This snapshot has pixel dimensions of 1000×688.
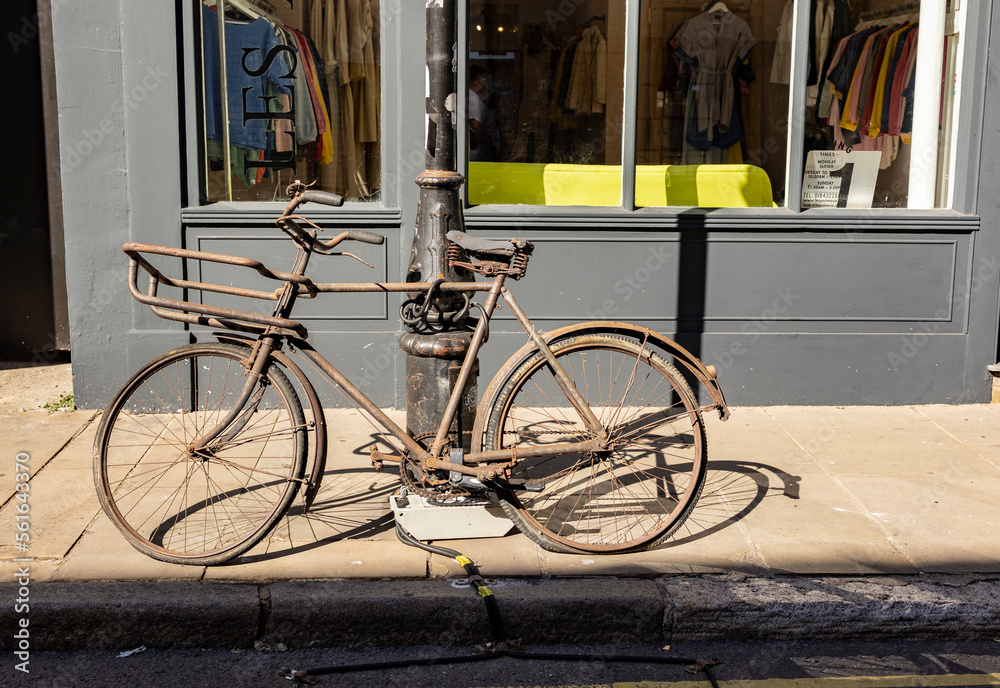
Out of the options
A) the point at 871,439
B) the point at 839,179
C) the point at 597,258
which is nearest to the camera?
the point at 871,439

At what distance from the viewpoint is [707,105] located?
21.7 feet

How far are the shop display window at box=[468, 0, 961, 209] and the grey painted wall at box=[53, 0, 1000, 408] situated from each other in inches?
11.3

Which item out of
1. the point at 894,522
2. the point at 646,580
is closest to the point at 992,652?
the point at 894,522

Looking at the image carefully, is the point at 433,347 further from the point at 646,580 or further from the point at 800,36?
the point at 800,36

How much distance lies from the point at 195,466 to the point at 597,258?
9.79 ft

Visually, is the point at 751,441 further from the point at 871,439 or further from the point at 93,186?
the point at 93,186

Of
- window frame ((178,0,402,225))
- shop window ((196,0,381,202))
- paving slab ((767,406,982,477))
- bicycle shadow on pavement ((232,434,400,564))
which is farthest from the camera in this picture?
shop window ((196,0,381,202))

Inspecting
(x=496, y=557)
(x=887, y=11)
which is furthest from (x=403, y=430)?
(x=887, y=11)

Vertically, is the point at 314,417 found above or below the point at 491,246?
below

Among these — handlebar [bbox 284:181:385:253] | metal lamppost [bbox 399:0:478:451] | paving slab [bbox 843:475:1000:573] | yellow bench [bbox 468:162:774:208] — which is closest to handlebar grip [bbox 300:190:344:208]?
handlebar [bbox 284:181:385:253]

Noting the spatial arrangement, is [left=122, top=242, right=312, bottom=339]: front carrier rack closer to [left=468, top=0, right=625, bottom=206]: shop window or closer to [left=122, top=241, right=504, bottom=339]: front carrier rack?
[left=122, top=241, right=504, bottom=339]: front carrier rack

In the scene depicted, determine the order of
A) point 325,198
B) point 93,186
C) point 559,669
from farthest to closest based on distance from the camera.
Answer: point 93,186, point 325,198, point 559,669

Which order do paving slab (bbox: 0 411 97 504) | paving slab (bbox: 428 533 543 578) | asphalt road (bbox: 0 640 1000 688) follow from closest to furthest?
asphalt road (bbox: 0 640 1000 688), paving slab (bbox: 428 533 543 578), paving slab (bbox: 0 411 97 504)

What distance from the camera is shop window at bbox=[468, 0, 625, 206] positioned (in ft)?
20.3
